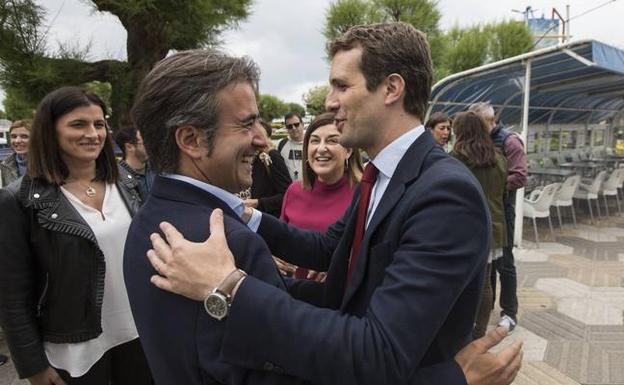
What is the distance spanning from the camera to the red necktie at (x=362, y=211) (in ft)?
4.18

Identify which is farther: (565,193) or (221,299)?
(565,193)

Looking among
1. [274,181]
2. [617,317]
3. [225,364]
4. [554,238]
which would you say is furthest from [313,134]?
[554,238]

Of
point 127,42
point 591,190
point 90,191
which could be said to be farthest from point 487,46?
point 90,191

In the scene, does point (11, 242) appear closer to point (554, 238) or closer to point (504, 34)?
point (554, 238)

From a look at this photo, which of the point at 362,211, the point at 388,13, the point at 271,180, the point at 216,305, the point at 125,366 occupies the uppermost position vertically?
the point at 388,13

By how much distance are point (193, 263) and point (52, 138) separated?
163cm

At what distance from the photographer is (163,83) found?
1.07m

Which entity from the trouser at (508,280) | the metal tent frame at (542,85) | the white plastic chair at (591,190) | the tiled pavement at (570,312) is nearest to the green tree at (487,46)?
the metal tent frame at (542,85)

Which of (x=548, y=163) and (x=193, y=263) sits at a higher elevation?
(x=193, y=263)

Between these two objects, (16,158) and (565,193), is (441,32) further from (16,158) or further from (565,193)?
(16,158)

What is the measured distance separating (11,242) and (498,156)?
11.6ft

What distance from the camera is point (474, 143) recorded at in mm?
3752

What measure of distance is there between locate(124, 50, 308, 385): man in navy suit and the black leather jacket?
3.25 ft

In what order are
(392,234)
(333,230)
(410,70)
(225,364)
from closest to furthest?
(225,364) → (392,234) → (410,70) → (333,230)
